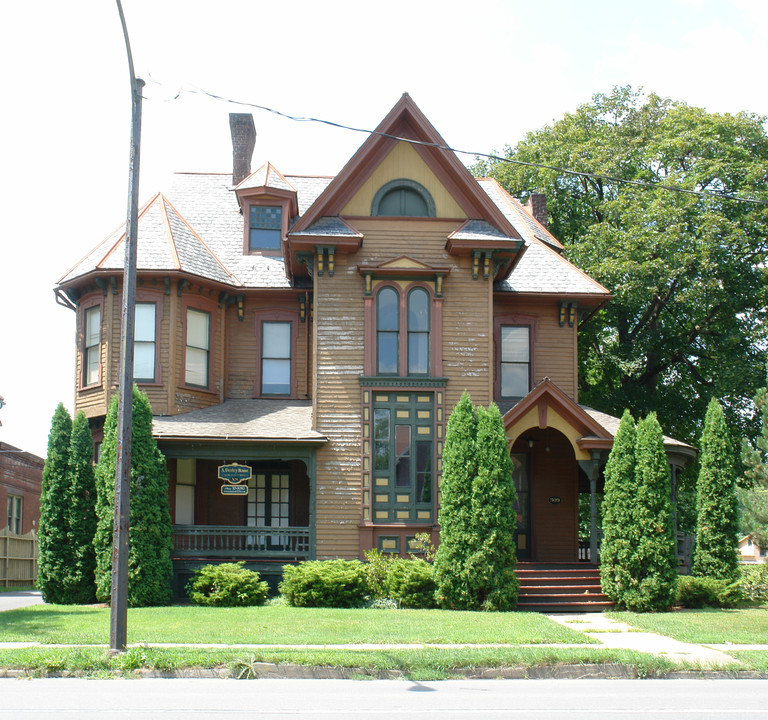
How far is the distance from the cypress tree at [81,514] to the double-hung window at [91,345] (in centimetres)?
259

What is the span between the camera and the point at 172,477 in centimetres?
2241

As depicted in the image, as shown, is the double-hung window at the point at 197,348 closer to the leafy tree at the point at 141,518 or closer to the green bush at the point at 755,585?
the leafy tree at the point at 141,518

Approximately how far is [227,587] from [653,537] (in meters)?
8.71

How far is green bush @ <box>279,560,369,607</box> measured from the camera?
18.5m

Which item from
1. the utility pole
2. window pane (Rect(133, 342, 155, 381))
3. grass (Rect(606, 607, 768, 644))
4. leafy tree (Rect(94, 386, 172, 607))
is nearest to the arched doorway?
grass (Rect(606, 607, 768, 644))

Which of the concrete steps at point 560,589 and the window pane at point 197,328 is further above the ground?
the window pane at point 197,328

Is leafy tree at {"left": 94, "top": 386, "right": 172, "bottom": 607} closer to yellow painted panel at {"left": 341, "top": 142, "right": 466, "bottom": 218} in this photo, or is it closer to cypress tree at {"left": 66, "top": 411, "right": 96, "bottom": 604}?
cypress tree at {"left": 66, "top": 411, "right": 96, "bottom": 604}

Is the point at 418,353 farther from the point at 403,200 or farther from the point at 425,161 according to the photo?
the point at 425,161

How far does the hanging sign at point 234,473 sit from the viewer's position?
69.7ft

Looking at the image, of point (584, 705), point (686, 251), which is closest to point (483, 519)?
point (584, 705)

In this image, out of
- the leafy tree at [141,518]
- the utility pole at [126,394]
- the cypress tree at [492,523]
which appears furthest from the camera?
the leafy tree at [141,518]

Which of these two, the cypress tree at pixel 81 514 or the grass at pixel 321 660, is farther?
the cypress tree at pixel 81 514

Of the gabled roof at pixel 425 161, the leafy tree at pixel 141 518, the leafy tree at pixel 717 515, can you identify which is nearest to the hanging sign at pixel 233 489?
the leafy tree at pixel 141 518

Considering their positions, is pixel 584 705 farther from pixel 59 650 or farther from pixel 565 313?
pixel 565 313
